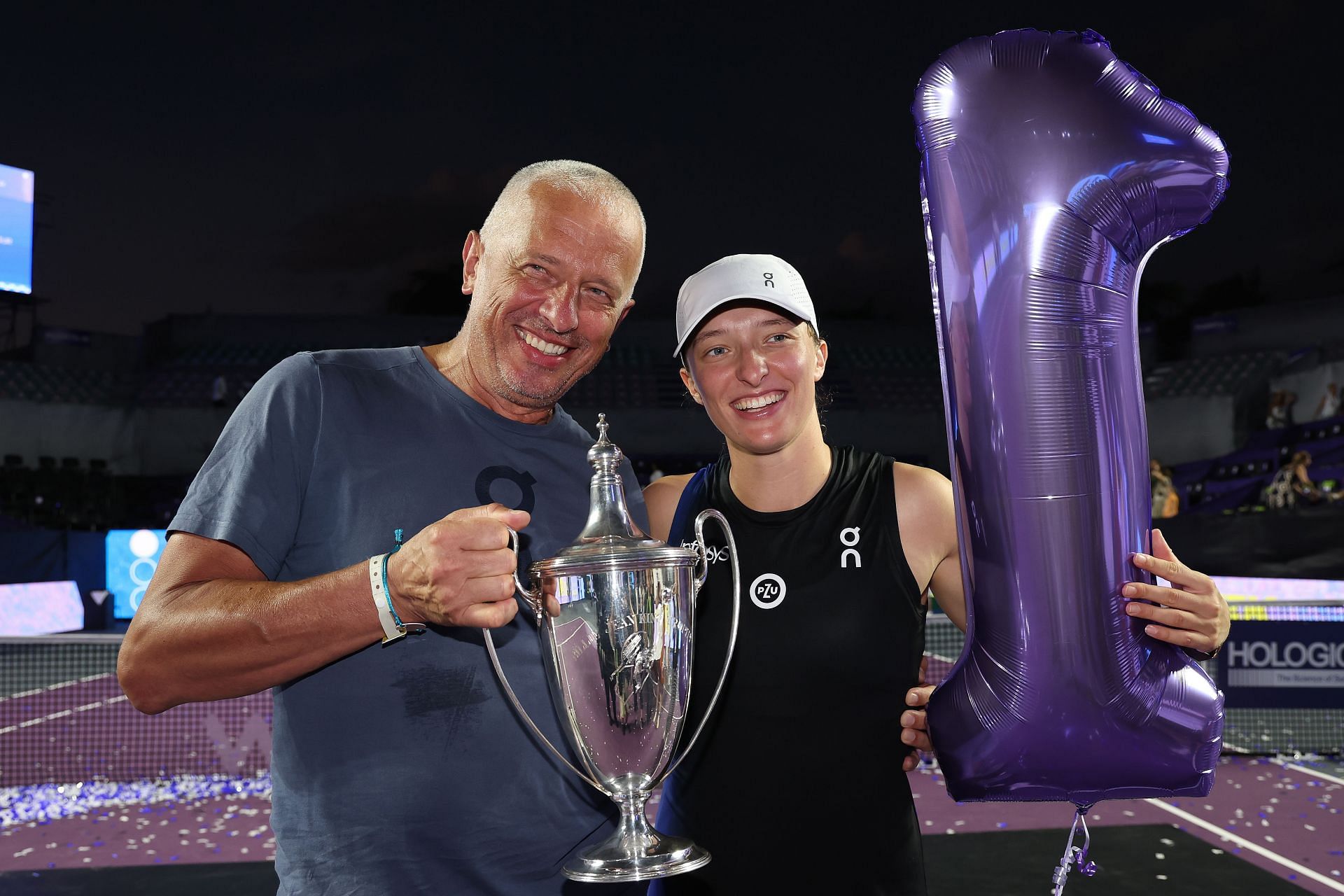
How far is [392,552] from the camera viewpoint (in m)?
1.34

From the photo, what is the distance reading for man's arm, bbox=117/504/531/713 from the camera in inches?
46.6

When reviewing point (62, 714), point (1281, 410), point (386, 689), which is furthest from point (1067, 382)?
point (1281, 410)

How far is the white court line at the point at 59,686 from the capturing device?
331 inches

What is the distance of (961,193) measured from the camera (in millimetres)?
1451

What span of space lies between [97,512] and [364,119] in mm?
8852

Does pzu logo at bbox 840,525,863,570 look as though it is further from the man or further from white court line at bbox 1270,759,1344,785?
white court line at bbox 1270,759,1344,785

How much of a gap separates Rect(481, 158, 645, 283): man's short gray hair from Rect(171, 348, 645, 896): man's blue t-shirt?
34 centimetres

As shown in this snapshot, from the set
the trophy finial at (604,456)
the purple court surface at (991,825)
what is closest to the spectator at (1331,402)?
the purple court surface at (991,825)

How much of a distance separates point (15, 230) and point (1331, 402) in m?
20.5

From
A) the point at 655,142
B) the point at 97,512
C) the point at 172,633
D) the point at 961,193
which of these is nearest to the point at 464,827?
the point at 172,633

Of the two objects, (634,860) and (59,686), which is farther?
(59,686)

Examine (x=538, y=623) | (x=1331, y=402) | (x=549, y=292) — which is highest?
(x=1331, y=402)

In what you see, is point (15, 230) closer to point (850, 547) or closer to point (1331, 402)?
point (850, 547)

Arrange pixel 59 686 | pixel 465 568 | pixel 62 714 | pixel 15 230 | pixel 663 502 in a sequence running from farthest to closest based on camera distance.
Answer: pixel 15 230, pixel 59 686, pixel 62 714, pixel 663 502, pixel 465 568
